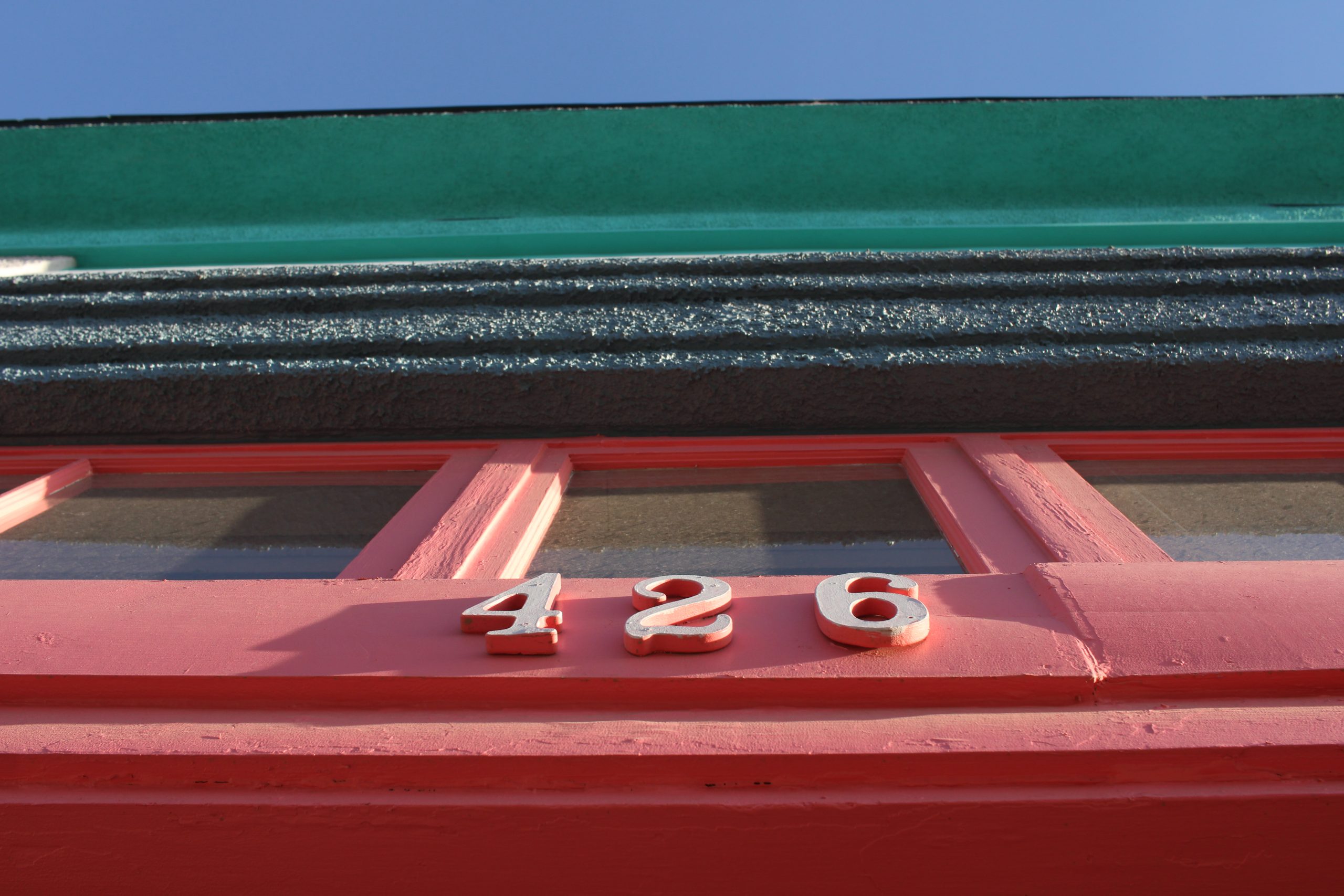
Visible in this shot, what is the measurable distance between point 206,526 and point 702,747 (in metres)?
1.59

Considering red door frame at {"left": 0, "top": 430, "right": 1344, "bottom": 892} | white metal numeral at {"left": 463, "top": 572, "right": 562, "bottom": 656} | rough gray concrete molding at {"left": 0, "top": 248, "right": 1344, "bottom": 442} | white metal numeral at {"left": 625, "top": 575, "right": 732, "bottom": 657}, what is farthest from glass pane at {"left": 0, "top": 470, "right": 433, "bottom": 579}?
white metal numeral at {"left": 625, "top": 575, "right": 732, "bottom": 657}

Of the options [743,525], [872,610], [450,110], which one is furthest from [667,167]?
[872,610]

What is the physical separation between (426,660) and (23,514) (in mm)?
1664

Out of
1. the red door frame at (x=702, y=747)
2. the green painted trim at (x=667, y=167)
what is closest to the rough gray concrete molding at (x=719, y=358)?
the red door frame at (x=702, y=747)

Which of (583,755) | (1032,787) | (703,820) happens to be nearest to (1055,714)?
(1032,787)

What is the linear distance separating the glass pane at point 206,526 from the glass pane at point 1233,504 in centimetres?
192

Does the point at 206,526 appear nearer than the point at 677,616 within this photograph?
No

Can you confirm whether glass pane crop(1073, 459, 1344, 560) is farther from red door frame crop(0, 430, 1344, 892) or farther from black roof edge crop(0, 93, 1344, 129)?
black roof edge crop(0, 93, 1344, 129)

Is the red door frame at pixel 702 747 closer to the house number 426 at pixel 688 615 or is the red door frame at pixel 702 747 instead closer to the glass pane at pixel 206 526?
the house number 426 at pixel 688 615

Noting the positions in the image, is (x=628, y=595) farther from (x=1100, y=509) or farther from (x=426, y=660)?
(x=1100, y=509)

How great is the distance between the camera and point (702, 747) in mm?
891

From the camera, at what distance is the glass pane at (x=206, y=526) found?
1.65 m

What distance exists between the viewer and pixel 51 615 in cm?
118

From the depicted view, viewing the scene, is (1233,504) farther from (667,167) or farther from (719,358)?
(667,167)
